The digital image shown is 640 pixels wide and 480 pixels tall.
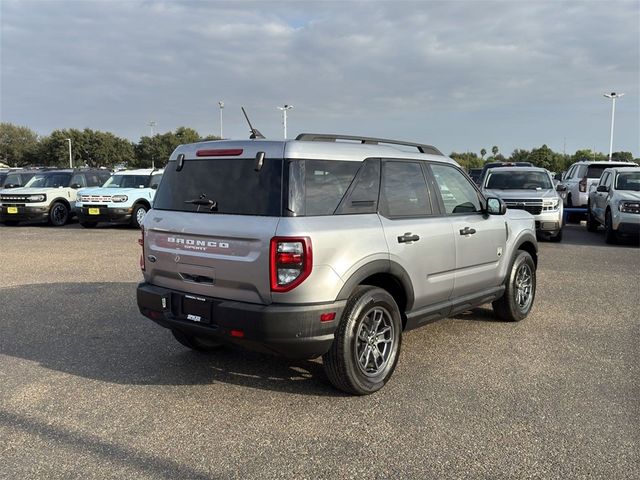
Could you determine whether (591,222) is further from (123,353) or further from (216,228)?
(216,228)

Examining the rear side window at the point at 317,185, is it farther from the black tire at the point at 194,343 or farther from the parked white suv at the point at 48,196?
the parked white suv at the point at 48,196

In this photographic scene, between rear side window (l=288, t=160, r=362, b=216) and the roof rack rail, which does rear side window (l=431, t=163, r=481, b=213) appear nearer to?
the roof rack rail

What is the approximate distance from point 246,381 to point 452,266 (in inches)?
81.4

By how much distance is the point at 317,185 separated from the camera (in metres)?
4.03

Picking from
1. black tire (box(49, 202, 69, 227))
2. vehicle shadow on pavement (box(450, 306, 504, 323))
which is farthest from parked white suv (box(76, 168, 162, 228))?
vehicle shadow on pavement (box(450, 306, 504, 323))

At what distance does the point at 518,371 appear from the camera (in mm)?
4750

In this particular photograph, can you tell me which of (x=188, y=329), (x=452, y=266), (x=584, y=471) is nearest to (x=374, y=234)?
(x=452, y=266)

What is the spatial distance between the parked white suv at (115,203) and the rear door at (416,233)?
12.3 metres

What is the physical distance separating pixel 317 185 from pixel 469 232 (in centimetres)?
190

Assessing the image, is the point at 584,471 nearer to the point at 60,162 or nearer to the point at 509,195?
the point at 509,195

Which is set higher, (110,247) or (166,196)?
(166,196)

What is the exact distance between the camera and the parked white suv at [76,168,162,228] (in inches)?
628

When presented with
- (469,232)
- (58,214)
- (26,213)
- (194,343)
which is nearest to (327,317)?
(194,343)

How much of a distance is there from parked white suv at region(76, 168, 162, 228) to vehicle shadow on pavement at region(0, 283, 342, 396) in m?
9.13
